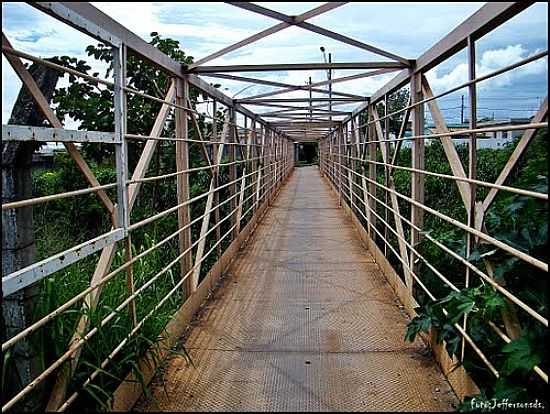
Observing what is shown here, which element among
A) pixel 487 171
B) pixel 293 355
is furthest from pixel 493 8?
pixel 487 171

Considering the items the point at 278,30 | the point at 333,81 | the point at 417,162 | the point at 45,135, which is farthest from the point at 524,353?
the point at 333,81

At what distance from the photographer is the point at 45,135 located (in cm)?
192

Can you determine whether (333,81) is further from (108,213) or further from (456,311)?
(456,311)

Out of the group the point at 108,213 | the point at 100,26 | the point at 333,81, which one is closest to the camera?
the point at 100,26

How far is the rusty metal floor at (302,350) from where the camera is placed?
8.77 ft

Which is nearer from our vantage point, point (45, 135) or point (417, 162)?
point (45, 135)

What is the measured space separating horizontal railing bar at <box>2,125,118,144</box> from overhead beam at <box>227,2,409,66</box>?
1259 mm

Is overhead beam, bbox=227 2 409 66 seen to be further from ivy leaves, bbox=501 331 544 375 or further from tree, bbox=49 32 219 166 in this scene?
ivy leaves, bbox=501 331 544 375

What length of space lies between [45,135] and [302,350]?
1.98m

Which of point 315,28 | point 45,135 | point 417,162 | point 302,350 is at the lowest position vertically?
point 302,350

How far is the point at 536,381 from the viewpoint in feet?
6.50

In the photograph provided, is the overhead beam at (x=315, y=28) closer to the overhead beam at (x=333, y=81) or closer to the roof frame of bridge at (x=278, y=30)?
the roof frame of bridge at (x=278, y=30)

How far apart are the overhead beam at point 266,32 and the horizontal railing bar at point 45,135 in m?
1.64

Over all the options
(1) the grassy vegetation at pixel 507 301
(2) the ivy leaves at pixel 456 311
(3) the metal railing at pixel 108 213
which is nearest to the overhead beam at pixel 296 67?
(3) the metal railing at pixel 108 213
